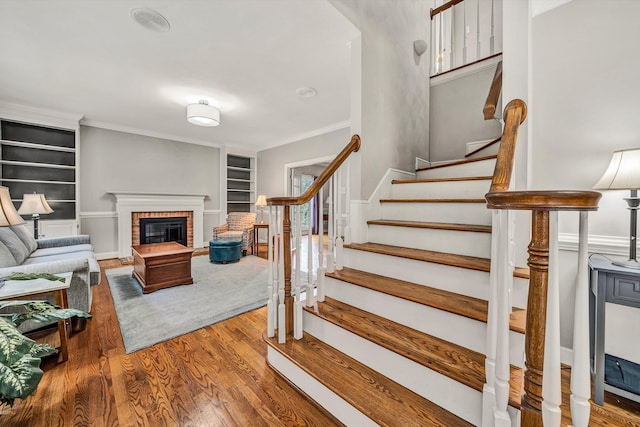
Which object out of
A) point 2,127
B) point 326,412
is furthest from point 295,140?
point 326,412

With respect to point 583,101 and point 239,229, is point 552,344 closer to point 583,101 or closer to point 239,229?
point 583,101

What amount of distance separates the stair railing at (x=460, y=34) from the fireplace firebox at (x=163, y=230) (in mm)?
5582

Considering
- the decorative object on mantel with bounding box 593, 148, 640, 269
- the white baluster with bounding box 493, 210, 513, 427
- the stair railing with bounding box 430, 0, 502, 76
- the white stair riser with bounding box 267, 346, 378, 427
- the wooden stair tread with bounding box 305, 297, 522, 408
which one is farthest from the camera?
the stair railing with bounding box 430, 0, 502, 76

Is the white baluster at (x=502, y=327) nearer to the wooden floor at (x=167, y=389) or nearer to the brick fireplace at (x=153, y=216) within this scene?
the wooden floor at (x=167, y=389)

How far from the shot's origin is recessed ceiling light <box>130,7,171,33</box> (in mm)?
1987

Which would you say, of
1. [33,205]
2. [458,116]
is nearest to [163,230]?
[33,205]

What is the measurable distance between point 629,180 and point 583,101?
2.03 ft

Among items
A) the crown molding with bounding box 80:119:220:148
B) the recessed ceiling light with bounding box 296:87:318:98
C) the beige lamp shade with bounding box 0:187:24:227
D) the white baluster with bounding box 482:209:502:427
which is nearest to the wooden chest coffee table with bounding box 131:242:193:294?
the beige lamp shade with bounding box 0:187:24:227

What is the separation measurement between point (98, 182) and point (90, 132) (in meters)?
0.91

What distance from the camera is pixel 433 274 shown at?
161 centimetres

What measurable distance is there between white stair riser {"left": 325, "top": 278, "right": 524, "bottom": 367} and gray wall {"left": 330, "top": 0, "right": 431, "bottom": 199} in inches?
34.6

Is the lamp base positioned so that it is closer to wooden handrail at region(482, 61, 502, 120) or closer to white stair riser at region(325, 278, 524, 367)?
white stair riser at region(325, 278, 524, 367)

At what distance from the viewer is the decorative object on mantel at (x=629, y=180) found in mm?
1292

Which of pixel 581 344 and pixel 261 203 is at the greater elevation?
pixel 261 203
